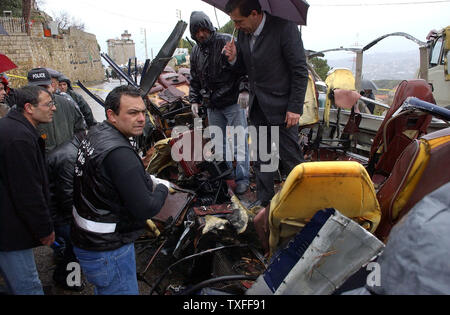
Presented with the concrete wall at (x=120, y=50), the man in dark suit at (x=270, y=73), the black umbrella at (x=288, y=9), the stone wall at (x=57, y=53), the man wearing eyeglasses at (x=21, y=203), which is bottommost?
the man wearing eyeglasses at (x=21, y=203)

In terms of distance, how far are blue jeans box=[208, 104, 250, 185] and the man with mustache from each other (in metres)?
1.77

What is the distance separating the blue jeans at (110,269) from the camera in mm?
1729

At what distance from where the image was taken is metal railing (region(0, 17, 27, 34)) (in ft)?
55.3

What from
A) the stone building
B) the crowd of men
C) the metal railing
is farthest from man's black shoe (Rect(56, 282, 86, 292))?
the stone building

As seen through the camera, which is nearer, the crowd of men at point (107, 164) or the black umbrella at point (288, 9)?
the crowd of men at point (107, 164)

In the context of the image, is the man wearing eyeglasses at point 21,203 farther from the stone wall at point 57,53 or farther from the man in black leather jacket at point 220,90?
the stone wall at point 57,53

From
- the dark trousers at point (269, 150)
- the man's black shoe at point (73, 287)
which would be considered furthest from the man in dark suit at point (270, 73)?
the man's black shoe at point (73, 287)

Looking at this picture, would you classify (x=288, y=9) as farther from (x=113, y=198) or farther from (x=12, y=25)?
(x=12, y=25)

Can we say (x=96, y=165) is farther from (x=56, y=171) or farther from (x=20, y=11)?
(x=20, y=11)

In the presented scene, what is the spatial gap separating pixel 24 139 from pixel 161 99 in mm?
3775

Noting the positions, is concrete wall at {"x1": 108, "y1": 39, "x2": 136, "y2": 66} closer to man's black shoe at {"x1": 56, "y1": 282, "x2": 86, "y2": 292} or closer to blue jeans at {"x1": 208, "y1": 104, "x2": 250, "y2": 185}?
blue jeans at {"x1": 208, "y1": 104, "x2": 250, "y2": 185}

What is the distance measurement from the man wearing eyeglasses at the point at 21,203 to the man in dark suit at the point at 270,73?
186 cm

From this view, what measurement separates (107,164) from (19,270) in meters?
1.14
